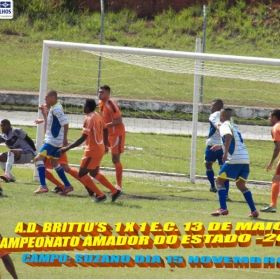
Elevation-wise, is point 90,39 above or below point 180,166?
above

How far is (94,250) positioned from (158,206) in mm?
3208

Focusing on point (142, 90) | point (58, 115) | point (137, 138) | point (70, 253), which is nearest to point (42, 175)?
point (58, 115)

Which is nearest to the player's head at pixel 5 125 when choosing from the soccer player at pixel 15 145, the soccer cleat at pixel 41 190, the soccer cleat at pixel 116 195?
the soccer player at pixel 15 145

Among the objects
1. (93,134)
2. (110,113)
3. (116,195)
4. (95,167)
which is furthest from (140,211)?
(110,113)

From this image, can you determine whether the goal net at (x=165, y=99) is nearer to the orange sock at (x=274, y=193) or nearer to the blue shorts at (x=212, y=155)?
the blue shorts at (x=212, y=155)

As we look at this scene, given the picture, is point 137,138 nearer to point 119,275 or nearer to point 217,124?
point 217,124

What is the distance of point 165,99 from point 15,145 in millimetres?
6250

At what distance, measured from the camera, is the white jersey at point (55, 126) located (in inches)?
507

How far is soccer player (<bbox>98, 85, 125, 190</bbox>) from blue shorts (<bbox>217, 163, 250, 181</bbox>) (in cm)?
241

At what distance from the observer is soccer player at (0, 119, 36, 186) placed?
1403cm

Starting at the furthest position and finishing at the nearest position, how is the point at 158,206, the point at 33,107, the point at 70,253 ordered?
the point at 33,107 < the point at 158,206 < the point at 70,253

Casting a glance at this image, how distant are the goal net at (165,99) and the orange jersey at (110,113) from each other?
3.49 ft

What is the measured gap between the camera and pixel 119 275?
8547mm

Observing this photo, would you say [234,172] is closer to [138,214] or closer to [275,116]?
[275,116]
